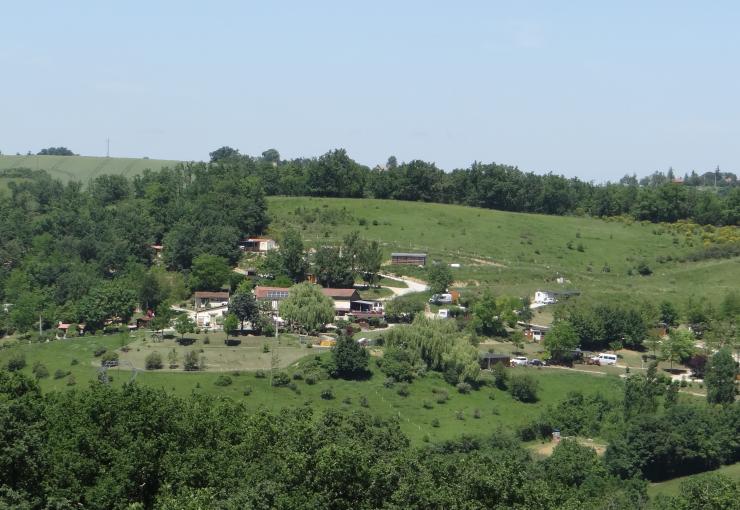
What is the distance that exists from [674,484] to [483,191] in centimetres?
6057

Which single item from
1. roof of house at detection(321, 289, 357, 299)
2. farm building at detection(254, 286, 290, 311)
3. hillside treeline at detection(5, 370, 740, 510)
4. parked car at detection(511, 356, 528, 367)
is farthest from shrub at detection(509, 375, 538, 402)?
farm building at detection(254, 286, 290, 311)

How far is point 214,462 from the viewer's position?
34.5 m

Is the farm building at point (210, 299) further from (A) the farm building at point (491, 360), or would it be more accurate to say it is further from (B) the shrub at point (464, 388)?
(B) the shrub at point (464, 388)

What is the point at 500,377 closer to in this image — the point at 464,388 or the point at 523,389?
the point at 523,389

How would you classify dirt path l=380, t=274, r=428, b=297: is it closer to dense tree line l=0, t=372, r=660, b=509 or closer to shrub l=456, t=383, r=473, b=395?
shrub l=456, t=383, r=473, b=395

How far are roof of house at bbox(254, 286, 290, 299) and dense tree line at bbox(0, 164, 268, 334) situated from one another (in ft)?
15.8

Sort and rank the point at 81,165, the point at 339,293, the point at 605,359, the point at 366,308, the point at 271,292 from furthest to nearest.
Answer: the point at 81,165
the point at 366,308
the point at 339,293
the point at 271,292
the point at 605,359

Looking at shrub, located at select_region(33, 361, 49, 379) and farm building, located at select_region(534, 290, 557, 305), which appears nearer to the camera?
shrub, located at select_region(33, 361, 49, 379)

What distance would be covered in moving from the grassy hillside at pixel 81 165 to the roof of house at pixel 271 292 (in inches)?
2772

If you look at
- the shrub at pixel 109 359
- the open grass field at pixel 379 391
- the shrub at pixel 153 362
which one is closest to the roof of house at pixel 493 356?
the open grass field at pixel 379 391

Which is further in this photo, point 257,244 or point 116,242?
point 257,244

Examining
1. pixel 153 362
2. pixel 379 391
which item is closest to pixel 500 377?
pixel 379 391

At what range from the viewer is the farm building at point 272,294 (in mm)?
72750

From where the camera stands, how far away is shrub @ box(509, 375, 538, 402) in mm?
60531
